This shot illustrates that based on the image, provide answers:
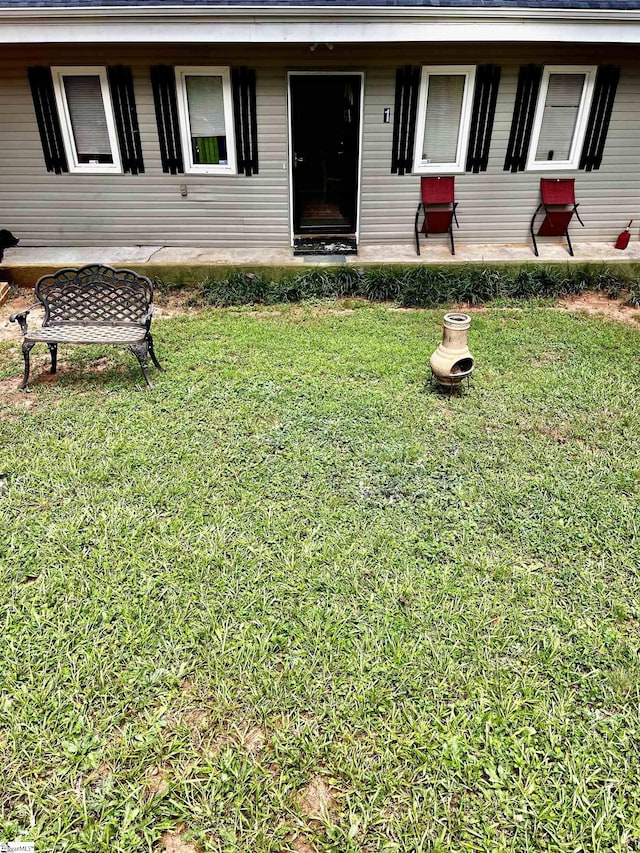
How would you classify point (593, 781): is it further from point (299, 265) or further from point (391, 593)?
point (299, 265)

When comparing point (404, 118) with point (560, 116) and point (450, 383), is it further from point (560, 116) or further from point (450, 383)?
point (450, 383)

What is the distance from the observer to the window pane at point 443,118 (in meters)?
7.72

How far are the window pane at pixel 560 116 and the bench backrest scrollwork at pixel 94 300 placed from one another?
607 cm

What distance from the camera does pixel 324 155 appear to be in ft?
31.2

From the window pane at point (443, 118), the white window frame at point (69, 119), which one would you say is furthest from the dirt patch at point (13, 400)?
the window pane at point (443, 118)

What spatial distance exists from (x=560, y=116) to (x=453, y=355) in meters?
5.20

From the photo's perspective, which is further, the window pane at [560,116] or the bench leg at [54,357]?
the window pane at [560,116]

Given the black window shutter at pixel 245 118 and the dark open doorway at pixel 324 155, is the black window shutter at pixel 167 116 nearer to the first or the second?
the black window shutter at pixel 245 118

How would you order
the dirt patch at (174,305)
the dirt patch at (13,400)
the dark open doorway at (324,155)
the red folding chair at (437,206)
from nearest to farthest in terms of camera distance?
1. the dirt patch at (13,400)
2. the dirt patch at (174,305)
3. the red folding chair at (437,206)
4. the dark open doorway at (324,155)

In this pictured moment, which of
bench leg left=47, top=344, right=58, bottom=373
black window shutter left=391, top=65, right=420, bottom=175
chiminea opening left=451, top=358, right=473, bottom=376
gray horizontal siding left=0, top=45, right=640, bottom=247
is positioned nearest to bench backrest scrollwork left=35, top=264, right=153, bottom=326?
bench leg left=47, top=344, right=58, bottom=373

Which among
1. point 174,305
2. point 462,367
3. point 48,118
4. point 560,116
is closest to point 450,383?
point 462,367

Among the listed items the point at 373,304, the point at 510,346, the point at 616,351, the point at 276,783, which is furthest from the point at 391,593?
the point at 373,304

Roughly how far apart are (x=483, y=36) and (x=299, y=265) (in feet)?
11.1

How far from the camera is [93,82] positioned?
7.61 metres
